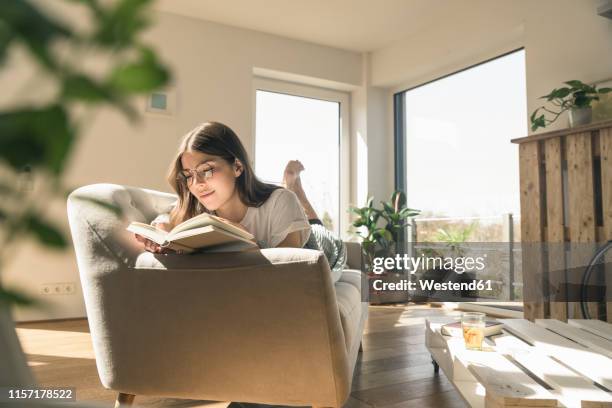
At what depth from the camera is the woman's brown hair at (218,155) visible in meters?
1.59

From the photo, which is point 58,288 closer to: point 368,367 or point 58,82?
point 368,367

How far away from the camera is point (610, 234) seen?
7.62 feet

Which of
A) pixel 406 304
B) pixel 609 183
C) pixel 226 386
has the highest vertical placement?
pixel 609 183

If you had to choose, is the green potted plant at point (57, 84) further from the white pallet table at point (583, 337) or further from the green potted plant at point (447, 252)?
the green potted plant at point (447, 252)

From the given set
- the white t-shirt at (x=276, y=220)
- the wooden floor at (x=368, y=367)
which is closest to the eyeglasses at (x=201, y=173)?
the white t-shirt at (x=276, y=220)

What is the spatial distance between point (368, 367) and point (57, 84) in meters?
2.11

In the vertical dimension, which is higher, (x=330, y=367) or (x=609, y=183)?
(x=609, y=183)

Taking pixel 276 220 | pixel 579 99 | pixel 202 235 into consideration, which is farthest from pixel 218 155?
pixel 579 99

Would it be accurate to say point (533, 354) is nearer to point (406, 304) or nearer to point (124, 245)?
point (124, 245)

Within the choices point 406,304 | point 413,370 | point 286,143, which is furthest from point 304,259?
point 286,143

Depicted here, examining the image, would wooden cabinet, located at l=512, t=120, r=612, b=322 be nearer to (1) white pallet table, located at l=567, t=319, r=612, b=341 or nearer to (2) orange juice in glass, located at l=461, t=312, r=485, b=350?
(1) white pallet table, located at l=567, t=319, r=612, b=341

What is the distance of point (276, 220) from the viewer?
1584mm

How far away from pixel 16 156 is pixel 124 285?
1.18 m

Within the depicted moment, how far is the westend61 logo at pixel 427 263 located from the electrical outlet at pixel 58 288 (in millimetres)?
2640
